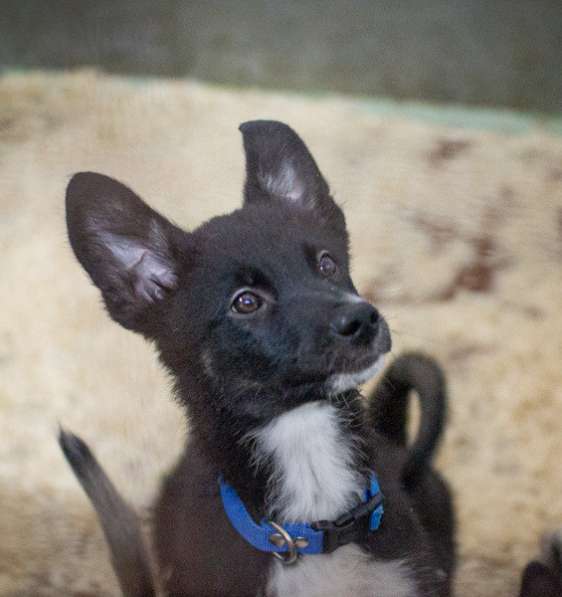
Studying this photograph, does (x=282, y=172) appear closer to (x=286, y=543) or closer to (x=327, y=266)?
(x=327, y=266)

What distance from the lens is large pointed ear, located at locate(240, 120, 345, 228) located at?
1654 millimetres

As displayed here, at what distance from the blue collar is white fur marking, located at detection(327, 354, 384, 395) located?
30 cm

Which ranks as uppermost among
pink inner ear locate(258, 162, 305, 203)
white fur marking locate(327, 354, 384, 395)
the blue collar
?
pink inner ear locate(258, 162, 305, 203)

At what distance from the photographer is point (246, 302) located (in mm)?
1574

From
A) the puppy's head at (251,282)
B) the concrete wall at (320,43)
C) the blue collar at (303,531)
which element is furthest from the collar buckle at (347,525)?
the concrete wall at (320,43)

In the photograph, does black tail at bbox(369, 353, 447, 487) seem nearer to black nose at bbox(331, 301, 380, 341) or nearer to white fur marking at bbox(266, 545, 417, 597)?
Answer: white fur marking at bbox(266, 545, 417, 597)

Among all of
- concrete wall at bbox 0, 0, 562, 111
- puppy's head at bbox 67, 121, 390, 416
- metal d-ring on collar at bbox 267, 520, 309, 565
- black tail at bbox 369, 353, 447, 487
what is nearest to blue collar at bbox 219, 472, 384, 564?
metal d-ring on collar at bbox 267, 520, 309, 565

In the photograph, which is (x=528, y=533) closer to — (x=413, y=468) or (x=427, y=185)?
(x=413, y=468)

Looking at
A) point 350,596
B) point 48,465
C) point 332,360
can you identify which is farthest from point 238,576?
point 48,465

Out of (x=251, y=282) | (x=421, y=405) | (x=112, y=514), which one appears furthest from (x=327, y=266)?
(x=112, y=514)

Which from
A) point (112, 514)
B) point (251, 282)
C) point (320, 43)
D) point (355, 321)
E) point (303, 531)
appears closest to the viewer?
point (355, 321)

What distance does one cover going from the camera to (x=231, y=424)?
1685mm

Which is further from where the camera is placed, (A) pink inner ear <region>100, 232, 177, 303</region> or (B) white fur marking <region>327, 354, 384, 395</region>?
(A) pink inner ear <region>100, 232, 177, 303</region>

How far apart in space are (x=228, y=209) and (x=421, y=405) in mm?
696
